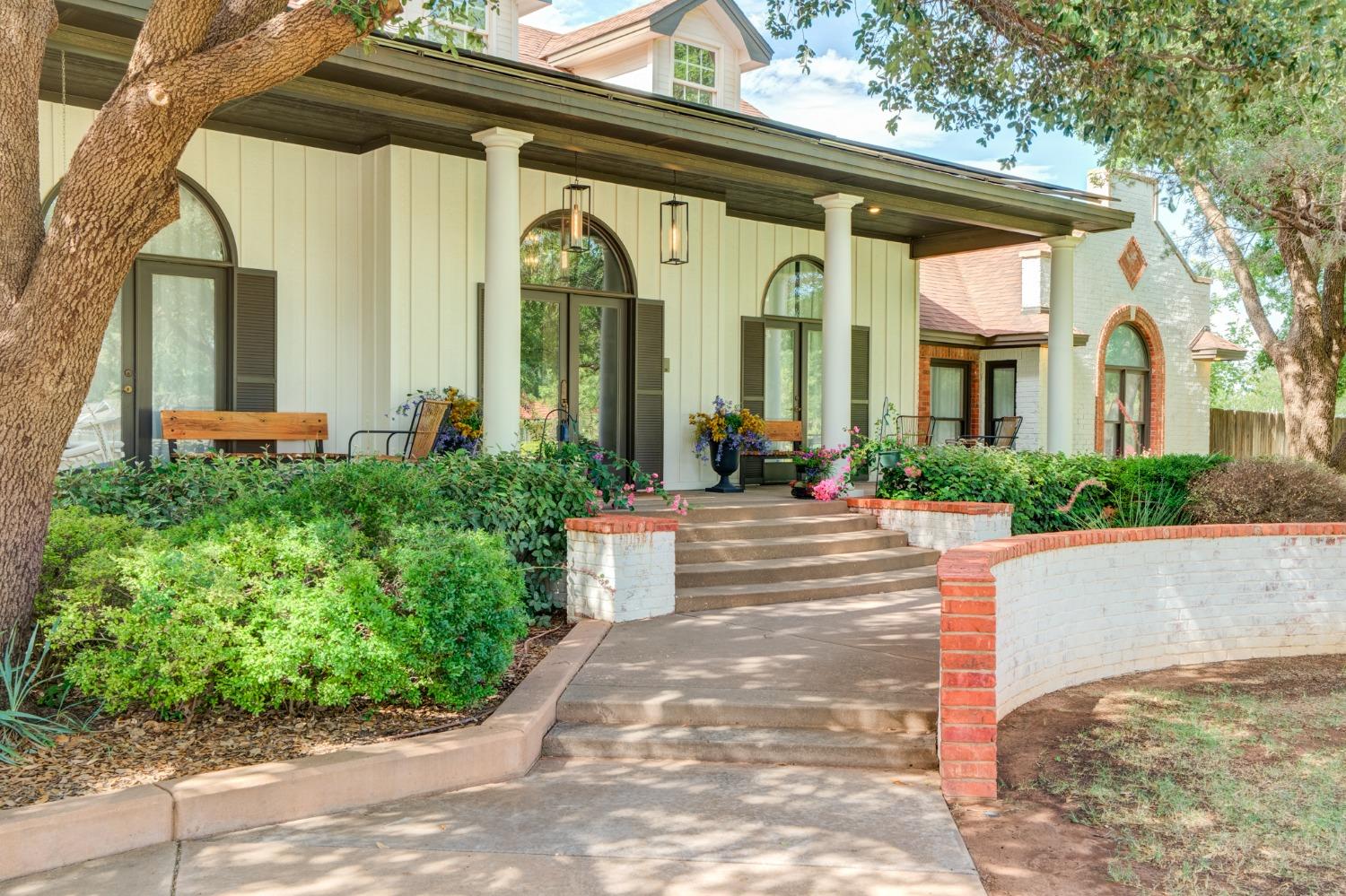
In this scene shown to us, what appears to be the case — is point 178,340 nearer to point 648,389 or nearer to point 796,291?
point 648,389

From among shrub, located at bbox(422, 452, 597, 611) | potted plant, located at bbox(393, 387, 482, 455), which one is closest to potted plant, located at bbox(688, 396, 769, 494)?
potted plant, located at bbox(393, 387, 482, 455)

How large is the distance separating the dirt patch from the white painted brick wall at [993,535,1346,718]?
5.3 inches

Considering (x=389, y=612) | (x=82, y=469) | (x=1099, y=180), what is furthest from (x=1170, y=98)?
(x=1099, y=180)

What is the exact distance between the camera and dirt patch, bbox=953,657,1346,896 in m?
3.71

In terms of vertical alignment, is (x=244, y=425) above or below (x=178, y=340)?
below

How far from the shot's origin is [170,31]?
185 inches

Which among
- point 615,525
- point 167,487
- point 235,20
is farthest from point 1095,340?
point 235,20

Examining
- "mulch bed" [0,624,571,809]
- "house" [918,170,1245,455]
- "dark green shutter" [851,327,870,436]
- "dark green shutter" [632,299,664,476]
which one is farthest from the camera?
"house" [918,170,1245,455]

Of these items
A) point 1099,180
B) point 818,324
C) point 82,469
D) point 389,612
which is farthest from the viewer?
point 1099,180

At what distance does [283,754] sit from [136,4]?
4928mm

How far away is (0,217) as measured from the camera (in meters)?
4.82

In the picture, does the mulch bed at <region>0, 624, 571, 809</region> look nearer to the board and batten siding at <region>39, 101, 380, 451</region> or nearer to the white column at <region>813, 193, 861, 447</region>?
the board and batten siding at <region>39, 101, 380, 451</region>

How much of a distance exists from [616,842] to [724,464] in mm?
8207

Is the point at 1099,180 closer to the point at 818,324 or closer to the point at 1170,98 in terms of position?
the point at 818,324
